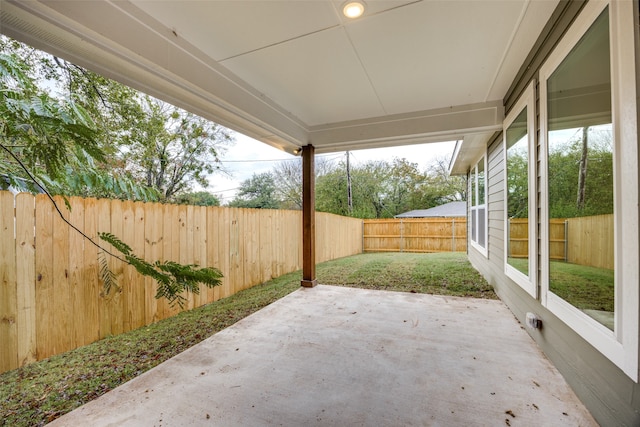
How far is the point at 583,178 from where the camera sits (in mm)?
1574

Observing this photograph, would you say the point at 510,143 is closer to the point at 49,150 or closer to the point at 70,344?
the point at 49,150

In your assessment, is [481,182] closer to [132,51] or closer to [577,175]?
[577,175]

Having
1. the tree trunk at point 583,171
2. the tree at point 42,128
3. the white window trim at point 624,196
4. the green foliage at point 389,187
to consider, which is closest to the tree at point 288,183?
the green foliage at point 389,187

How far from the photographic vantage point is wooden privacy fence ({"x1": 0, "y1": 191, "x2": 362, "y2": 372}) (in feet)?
6.22

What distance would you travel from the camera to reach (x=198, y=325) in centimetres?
290

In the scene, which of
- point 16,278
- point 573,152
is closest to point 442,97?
point 573,152

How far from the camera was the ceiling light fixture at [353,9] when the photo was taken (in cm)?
180

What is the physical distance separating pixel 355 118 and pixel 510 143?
200cm

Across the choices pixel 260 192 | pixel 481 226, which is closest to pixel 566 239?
pixel 481 226

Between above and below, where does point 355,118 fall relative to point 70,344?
above

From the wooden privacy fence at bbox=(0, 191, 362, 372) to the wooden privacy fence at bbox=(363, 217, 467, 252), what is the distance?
771cm

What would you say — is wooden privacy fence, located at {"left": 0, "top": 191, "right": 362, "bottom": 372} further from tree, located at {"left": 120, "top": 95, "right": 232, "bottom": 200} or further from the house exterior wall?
the house exterior wall

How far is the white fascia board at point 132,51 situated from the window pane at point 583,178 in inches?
109

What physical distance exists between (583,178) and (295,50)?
231cm
